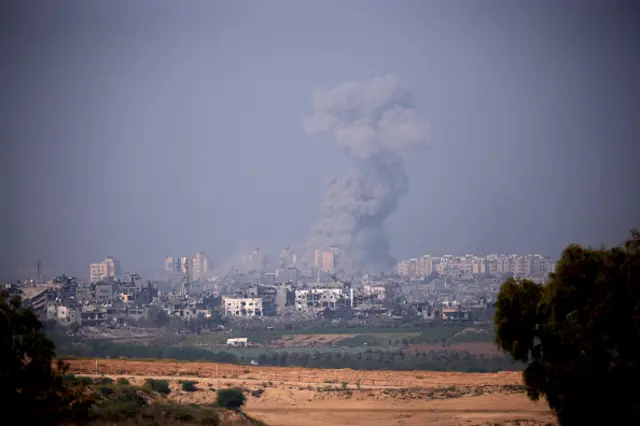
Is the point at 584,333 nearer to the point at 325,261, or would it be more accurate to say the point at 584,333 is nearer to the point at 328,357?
the point at 328,357

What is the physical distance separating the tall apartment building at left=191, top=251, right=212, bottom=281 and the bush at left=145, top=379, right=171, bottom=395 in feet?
519

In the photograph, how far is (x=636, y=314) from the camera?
55.2 ft

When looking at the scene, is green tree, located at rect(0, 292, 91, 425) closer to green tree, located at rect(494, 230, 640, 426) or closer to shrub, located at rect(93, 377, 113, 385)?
green tree, located at rect(494, 230, 640, 426)

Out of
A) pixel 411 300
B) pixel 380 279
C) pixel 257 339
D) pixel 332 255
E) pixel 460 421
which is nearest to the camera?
pixel 460 421

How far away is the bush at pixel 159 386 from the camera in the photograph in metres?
33.0

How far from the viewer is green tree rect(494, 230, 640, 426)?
1675cm

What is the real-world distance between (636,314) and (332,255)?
16509 cm

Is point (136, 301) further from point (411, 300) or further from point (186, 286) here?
point (411, 300)

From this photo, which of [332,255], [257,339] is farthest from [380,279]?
[257,339]

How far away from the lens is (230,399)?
32.7 m

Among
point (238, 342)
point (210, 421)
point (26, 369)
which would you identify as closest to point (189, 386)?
point (210, 421)

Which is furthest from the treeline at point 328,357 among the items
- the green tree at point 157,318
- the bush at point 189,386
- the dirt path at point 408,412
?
the green tree at point 157,318

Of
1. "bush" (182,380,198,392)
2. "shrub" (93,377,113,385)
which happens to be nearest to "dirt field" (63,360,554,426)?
"bush" (182,380,198,392)

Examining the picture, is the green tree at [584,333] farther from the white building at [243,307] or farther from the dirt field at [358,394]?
the white building at [243,307]
